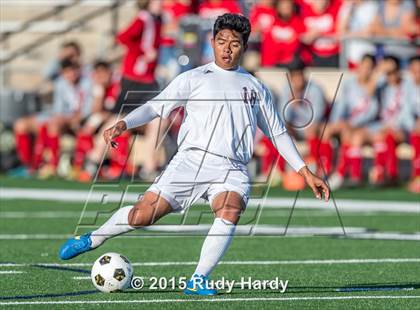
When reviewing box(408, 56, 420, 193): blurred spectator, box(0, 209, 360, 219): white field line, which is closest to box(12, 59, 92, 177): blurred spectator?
box(0, 209, 360, 219): white field line

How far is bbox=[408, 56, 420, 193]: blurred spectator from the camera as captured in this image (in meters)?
16.2

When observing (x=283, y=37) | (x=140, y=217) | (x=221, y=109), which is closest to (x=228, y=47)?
(x=221, y=109)

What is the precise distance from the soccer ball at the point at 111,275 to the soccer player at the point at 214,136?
0.17 m

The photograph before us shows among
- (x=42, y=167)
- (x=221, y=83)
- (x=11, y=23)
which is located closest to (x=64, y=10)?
(x=11, y=23)

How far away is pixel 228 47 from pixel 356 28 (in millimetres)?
11404

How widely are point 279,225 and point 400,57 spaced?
6928 mm

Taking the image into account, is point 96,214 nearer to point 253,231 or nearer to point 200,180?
point 253,231

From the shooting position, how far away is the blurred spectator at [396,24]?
708 inches

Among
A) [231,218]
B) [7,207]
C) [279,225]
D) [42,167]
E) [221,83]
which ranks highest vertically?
[221,83]

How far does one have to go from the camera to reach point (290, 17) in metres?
17.8

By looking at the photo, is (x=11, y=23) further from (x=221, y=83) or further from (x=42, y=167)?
(x=221, y=83)

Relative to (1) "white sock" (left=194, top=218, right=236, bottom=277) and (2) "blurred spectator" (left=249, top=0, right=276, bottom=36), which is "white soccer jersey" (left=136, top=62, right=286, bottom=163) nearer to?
(1) "white sock" (left=194, top=218, right=236, bottom=277)

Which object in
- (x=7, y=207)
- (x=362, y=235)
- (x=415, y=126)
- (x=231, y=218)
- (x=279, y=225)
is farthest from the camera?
(x=415, y=126)

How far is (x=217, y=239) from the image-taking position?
6.89 metres
